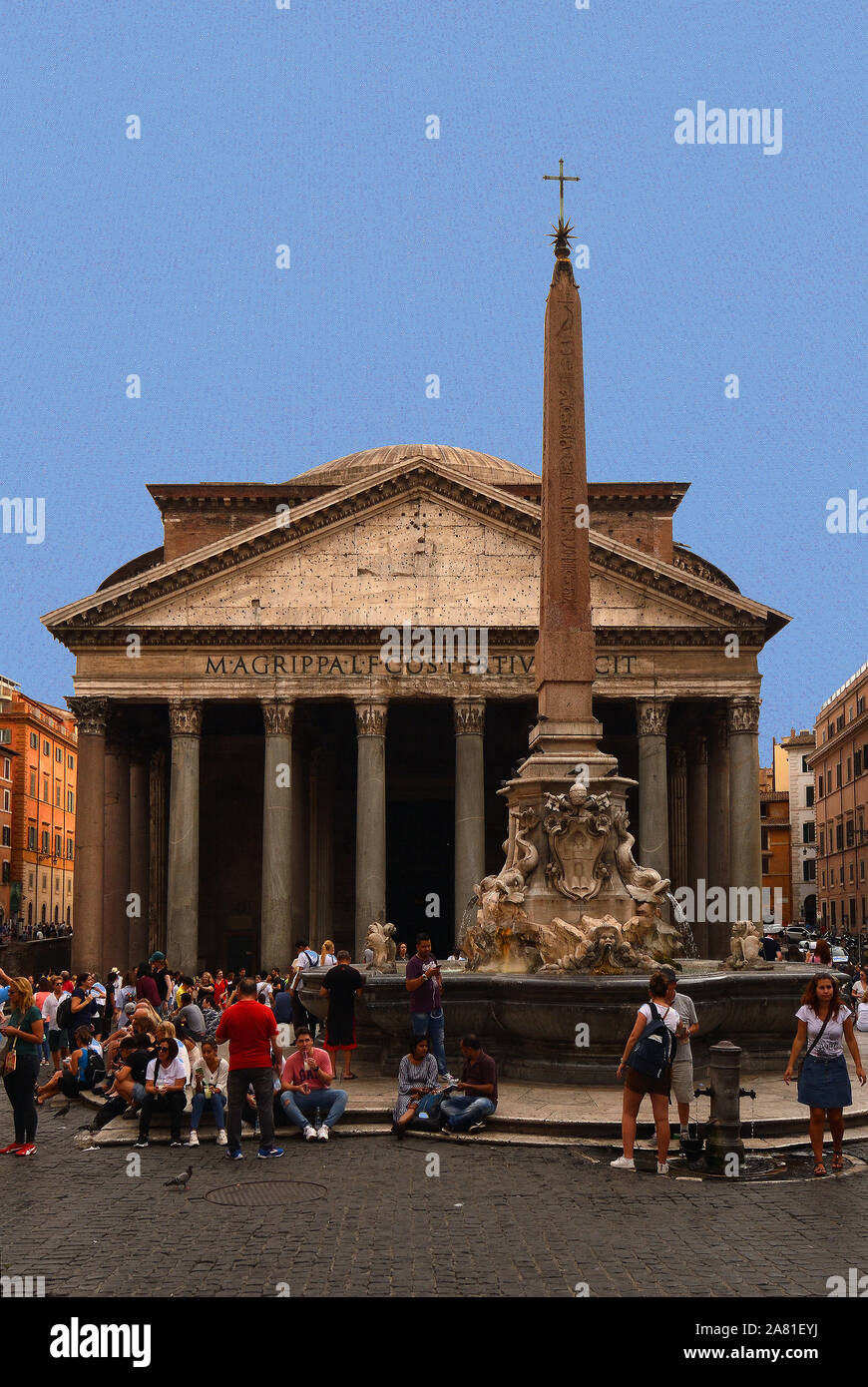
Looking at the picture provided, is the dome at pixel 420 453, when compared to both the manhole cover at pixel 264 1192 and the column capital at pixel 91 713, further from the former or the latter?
the manhole cover at pixel 264 1192

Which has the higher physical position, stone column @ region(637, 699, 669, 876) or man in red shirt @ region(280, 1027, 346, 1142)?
stone column @ region(637, 699, 669, 876)

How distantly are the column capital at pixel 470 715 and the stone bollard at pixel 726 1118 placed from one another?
25.9 m

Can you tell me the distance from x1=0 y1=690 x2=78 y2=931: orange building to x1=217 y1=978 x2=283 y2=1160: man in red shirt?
185ft

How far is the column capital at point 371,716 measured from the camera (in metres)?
35.8

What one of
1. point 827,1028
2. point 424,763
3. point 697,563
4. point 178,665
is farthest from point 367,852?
point 827,1028

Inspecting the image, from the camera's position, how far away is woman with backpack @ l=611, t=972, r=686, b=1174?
9.58 metres

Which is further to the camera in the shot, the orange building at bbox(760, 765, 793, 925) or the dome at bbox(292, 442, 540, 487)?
the orange building at bbox(760, 765, 793, 925)

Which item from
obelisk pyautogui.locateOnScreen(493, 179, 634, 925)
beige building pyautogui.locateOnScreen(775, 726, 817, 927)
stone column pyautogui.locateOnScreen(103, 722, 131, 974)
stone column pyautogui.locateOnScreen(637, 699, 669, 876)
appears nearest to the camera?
obelisk pyautogui.locateOnScreen(493, 179, 634, 925)

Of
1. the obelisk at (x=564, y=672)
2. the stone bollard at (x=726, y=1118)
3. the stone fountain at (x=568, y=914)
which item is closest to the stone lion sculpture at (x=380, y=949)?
the stone fountain at (x=568, y=914)

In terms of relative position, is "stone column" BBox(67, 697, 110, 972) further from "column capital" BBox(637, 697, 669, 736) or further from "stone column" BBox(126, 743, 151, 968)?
"column capital" BBox(637, 697, 669, 736)

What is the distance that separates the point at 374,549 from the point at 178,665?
606 cm

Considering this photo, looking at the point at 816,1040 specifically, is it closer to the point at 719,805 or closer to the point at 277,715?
the point at 277,715

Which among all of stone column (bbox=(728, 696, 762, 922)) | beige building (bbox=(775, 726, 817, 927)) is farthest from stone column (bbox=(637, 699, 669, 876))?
beige building (bbox=(775, 726, 817, 927))

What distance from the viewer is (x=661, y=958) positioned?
13.5m
